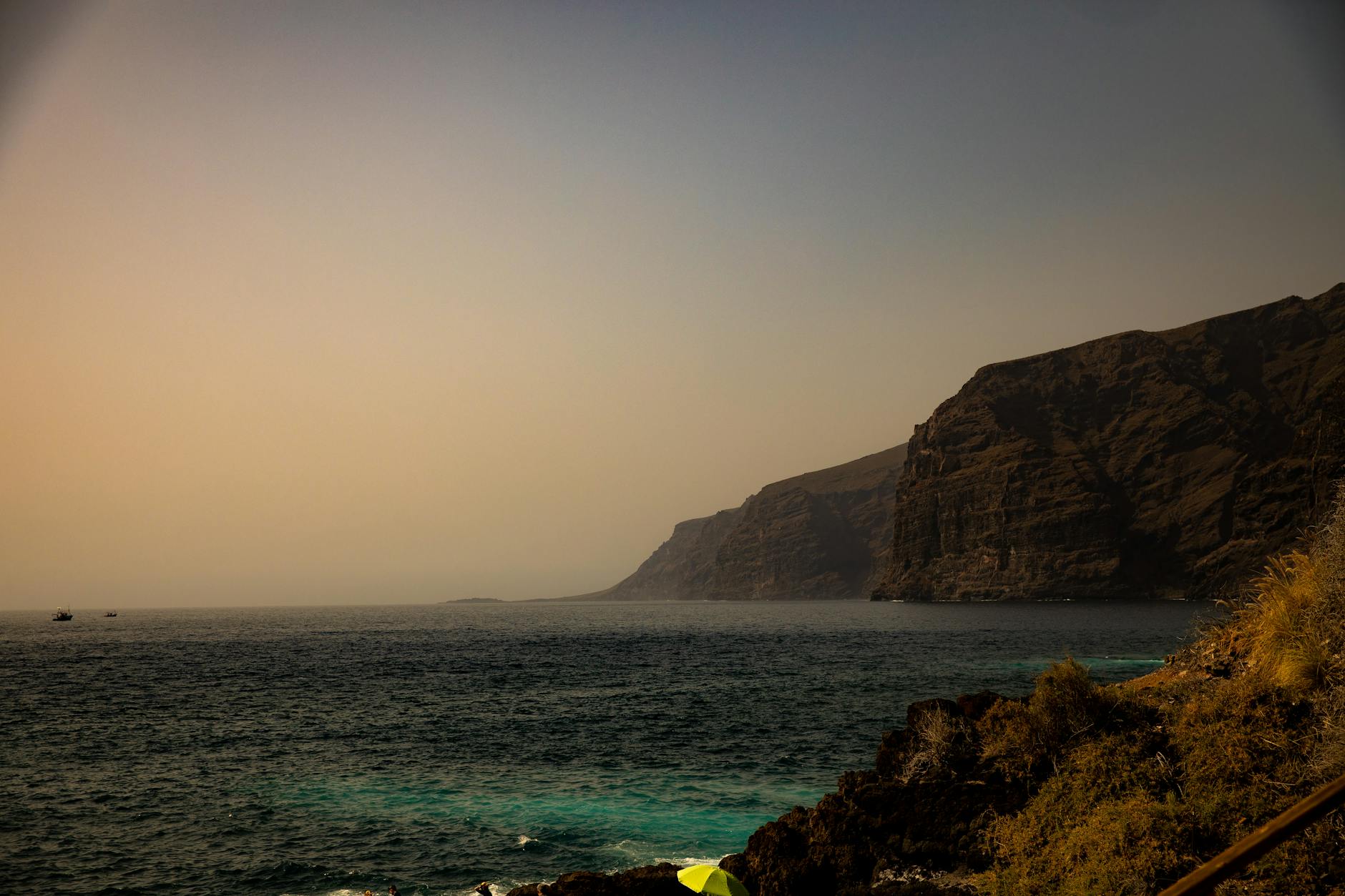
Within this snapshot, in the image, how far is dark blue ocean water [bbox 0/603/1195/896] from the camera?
738 inches

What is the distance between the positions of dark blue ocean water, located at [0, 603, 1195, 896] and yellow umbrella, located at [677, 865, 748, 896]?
6090 millimetres

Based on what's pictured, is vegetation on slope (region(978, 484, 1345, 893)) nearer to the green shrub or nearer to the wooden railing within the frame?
the green shrub

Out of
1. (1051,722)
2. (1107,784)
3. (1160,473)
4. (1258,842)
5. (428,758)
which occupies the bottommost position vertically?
(428,758)

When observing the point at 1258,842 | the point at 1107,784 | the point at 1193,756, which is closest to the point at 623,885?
the point at 1107,784

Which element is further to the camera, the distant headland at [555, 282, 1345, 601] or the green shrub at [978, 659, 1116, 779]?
the distant headland at [555, 282, 1345, 601]

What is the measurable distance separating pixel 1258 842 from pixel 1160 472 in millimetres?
201195

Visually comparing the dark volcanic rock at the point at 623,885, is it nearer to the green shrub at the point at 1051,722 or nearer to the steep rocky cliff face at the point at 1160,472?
the green shrub at the point at 1051,722

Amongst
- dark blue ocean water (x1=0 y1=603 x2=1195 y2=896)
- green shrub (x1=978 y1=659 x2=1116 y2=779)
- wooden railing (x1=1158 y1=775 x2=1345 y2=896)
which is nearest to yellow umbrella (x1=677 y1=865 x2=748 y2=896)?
green shrub (x1=978 y1=659 x2=1116 y2=779)

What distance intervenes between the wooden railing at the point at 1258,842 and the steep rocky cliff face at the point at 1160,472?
6535 inches

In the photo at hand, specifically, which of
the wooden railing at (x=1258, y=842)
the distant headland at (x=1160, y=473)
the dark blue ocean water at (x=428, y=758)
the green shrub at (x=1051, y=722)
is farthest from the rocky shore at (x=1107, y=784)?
the distant headland at (x=1160, y=473)

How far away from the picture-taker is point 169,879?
17.9 m

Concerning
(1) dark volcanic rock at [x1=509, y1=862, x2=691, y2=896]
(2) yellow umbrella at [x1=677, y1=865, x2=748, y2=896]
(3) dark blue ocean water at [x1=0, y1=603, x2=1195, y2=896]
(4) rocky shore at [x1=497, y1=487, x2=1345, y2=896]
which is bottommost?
(3) dark blue ocean water at [x1=0, y1=603, x2=1195, y2=896]

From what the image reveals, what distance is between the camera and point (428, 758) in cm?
2886

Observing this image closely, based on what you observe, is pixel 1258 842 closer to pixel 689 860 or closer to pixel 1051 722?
pixel 1051 722
